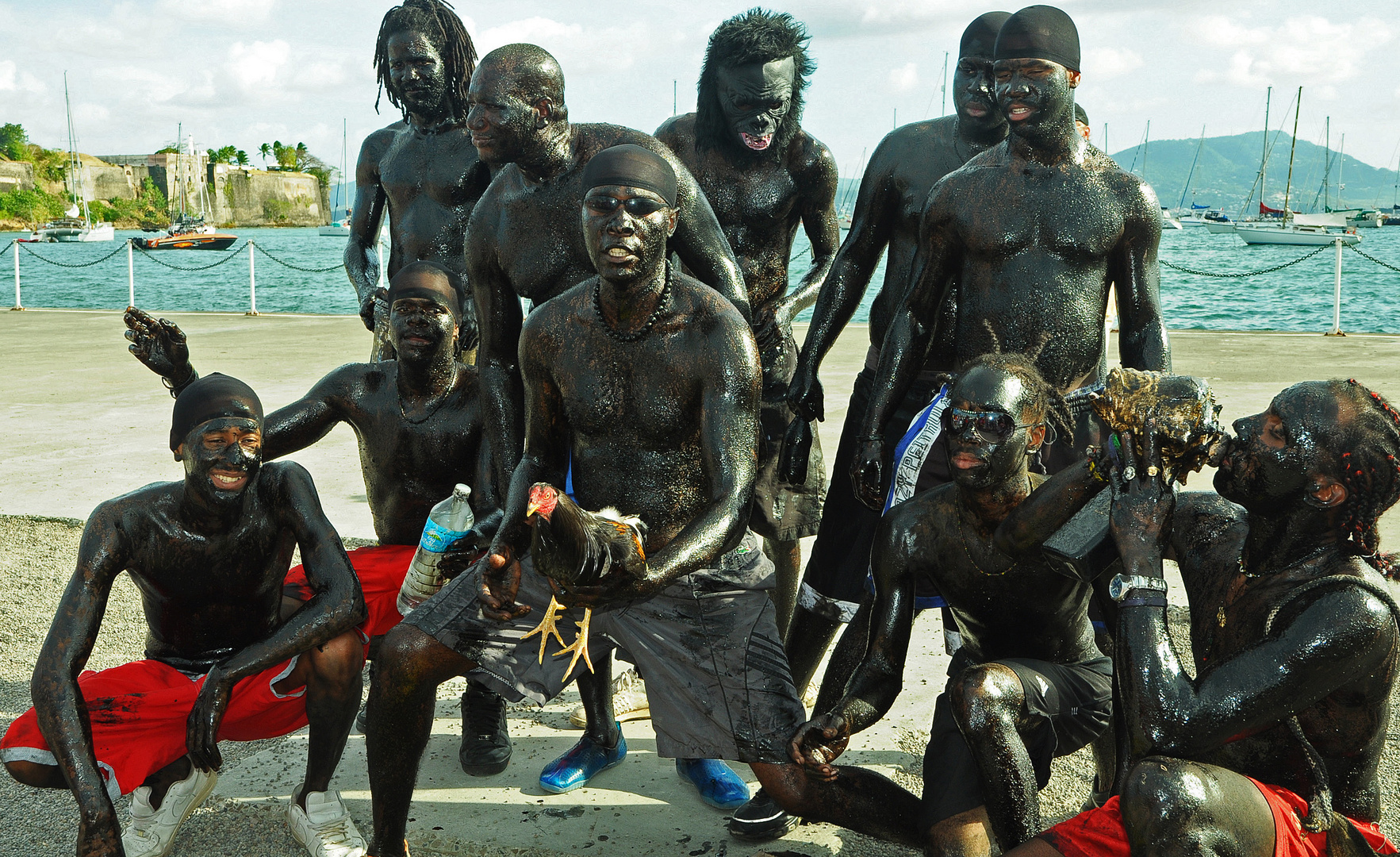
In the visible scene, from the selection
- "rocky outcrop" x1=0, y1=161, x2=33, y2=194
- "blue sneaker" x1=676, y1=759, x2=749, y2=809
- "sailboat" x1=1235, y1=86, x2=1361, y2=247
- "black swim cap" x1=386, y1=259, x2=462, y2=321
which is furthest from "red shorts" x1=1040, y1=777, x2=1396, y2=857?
"rocky outcrop" x1=0, y1=161, x2=33, y2=194

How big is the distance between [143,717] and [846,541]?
2113 mm

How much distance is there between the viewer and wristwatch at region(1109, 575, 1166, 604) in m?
2.18

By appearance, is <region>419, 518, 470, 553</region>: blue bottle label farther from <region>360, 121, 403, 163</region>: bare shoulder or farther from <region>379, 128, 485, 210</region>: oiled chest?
<region>360, 121, 403, 163</region>: bare shoulder

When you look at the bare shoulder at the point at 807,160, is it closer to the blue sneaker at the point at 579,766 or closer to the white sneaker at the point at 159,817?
the blue sneaker at the point at 579,766

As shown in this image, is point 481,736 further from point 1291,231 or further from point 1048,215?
point 1291,231

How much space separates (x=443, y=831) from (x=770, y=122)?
101 inches

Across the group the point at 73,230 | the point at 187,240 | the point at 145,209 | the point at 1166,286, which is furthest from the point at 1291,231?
the point at 145,209

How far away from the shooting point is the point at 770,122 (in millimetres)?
4129

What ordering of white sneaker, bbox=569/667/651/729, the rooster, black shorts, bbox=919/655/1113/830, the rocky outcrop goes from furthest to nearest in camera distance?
the rocky outcrop
white sneaker, bbox=569/667/651/729
black shorts, bbox=919/655/1113/830
the rooster

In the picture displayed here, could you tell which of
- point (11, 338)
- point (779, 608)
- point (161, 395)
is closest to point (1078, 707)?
point (779, 608)

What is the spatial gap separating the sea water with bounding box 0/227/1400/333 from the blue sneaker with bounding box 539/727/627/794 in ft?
50.3

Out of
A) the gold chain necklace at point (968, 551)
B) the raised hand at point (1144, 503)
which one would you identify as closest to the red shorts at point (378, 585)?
the gold chain necklace at point (968, 551)

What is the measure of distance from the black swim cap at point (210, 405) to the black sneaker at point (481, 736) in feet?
3.59

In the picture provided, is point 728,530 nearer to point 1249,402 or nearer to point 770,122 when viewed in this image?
point 770,122
